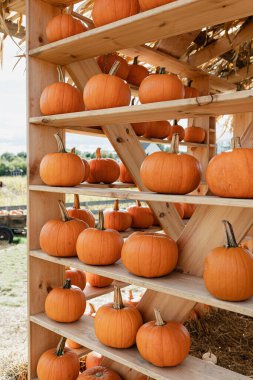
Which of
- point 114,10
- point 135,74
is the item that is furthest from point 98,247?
point 135,74

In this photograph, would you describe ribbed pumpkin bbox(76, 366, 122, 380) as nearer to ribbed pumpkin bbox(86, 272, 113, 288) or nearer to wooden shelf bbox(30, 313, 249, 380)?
wooden shelf bbox(30, 313, 249, 380)

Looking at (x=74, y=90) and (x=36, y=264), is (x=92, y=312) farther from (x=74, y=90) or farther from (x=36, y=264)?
(x=74, y=90)

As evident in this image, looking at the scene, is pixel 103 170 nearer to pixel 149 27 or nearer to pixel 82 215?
pixel 82 215

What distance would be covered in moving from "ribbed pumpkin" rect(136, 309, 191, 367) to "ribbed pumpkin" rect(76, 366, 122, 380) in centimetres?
40

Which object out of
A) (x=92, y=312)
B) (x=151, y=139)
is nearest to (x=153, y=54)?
(x=151, y=139)

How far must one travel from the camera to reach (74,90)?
6.69 ft

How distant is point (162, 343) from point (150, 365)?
15 centimetres

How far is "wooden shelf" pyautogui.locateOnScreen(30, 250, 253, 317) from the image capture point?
134 centimetres

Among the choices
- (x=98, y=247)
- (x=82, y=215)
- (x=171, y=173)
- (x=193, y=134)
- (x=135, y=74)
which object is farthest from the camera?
(x=193, y=134)

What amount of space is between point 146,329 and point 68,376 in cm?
69

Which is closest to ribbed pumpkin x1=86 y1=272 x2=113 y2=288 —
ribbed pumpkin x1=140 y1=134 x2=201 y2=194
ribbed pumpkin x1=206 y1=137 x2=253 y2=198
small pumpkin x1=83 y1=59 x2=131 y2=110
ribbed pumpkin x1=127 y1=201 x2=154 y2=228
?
ribbed pumpkin x1=127 y1=201 x2=154 y2=228

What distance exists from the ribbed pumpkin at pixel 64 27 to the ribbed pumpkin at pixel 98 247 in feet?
3.26

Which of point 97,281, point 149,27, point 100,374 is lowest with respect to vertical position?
point 100,374

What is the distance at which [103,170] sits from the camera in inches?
101
